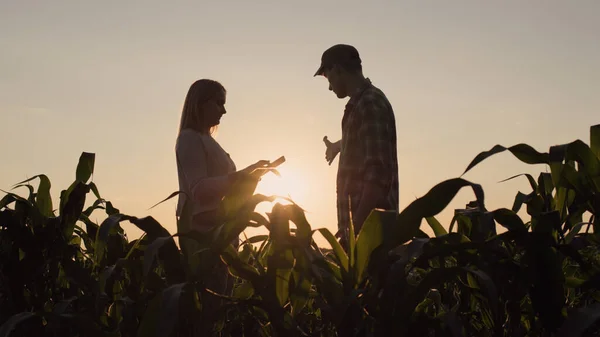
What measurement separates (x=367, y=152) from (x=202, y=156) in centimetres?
114

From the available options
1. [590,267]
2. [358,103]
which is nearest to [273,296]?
[590,267]

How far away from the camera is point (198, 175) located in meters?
3.98

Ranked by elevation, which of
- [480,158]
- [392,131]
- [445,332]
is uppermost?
[392,131]

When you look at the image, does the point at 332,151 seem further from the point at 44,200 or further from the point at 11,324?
the point at 11,324

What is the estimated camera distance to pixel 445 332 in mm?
1949

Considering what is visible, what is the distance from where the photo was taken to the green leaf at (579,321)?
1.64m

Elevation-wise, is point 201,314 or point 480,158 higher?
point 480,158

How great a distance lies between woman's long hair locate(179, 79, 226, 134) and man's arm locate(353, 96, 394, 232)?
1.04m

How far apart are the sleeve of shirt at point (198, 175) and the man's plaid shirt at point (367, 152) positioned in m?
0.97

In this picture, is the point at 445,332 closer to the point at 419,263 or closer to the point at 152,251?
the point at 419,263

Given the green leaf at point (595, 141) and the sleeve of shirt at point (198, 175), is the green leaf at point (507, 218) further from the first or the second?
the sleeve of shirt at point (198, 175)

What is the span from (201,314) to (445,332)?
0.75 m

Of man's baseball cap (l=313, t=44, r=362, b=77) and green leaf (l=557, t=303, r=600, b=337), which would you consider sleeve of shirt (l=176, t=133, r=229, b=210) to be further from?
green leaf (l=557, t=303, r=600, b=337)

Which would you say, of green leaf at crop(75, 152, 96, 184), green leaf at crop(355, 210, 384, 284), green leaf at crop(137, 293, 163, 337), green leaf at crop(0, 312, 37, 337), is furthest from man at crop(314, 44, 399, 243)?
green leaf at crop(137, 293, 163, 337)
